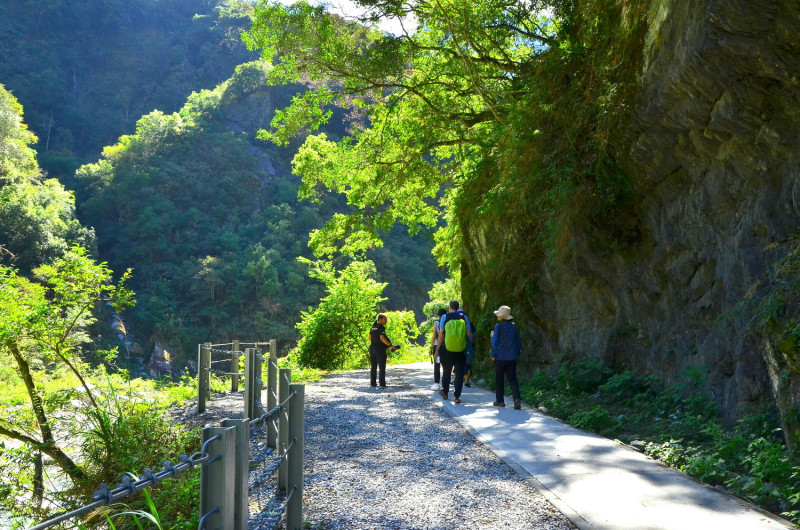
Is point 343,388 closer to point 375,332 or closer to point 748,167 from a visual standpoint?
point 375,332

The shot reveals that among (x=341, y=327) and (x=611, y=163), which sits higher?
(x=611, y=163)

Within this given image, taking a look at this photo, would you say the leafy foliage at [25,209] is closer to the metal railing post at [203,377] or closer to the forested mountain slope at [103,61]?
the forested mountain slope at [103,61]

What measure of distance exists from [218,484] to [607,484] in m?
4.04

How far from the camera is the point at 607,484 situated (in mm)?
5617

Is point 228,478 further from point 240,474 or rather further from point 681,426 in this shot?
point 681,426

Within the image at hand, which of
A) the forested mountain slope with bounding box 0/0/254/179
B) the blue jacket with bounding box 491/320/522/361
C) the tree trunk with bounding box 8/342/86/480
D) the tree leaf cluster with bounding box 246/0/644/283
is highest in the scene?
the forested mountain slope with bounding box 0/0/254/179

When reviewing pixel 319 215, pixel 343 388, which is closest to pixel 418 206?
pixel 343 388

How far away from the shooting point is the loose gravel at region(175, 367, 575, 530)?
485cm

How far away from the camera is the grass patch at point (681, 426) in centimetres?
523

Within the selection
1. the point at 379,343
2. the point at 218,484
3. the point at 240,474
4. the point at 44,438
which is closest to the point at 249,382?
the point at 44,438

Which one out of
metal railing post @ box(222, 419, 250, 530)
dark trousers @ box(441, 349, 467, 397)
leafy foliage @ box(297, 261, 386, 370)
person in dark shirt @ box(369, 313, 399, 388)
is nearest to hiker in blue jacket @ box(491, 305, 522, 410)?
Result: dark trousers @ box(441, 349, 467, 397)

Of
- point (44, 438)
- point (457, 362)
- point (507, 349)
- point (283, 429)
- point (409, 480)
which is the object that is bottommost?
point (44, 438)

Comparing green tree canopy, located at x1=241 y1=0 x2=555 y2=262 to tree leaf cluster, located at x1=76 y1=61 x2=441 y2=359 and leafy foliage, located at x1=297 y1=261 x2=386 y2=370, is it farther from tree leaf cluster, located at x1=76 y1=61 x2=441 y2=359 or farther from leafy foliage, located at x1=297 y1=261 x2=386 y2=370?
tree leaf cluster, located at x1=76 y1=61 x2=441 y2=359

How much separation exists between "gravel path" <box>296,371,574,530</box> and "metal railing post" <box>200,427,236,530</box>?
2233mm
